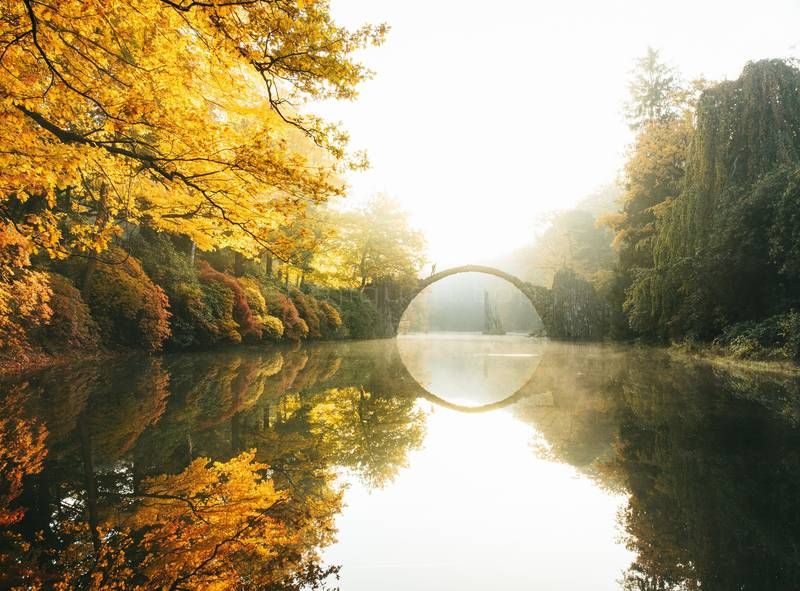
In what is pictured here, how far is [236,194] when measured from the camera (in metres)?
5.55

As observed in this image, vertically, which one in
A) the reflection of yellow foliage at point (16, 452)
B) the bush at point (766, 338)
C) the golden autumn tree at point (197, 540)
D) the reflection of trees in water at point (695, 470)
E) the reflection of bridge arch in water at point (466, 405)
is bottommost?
the reflection of bridge arch in water at point (466, 405)

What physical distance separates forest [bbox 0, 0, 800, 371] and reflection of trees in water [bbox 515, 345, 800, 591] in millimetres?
3612

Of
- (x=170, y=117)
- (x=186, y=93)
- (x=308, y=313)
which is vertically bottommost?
(x=308, y=313)

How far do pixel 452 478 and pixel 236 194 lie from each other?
404 centimetres

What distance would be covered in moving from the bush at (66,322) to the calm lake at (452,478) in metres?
3.21

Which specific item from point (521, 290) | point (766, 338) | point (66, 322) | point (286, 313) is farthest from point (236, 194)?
point (521, 290)

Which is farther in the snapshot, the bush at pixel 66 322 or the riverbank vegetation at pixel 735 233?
the riverbank vegetation at pixel 735 233

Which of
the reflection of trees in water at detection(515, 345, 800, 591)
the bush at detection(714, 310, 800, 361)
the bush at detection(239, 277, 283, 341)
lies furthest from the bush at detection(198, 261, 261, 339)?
the bush at detection(714, 310, 800, 361)

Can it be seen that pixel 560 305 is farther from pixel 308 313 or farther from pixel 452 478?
pixel 452 478

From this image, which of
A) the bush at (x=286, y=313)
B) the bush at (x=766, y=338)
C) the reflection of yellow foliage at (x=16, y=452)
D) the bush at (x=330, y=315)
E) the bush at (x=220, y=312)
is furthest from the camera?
the bush at (x=330, y=315)

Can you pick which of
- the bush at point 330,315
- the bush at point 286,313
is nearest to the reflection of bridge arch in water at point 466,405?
the bush at point 286,313

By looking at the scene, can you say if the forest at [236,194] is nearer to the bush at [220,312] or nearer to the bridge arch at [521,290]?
the bush at [220,312]

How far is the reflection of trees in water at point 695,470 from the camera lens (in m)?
1.92

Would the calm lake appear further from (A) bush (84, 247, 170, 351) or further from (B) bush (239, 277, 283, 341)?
(B) bush (239, 277, 283, 341)
